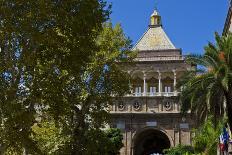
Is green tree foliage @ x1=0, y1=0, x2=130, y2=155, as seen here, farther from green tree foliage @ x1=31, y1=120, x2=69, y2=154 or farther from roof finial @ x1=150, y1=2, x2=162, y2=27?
roof finial @ x1=150, y1=2, x2=162, y2=27

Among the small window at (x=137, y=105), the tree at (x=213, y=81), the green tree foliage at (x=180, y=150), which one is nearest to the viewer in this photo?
the tree at (x=213, y=81)

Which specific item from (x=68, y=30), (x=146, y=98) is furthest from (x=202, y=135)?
(x=68, y=30)

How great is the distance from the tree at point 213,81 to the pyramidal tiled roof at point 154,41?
96.2 ft

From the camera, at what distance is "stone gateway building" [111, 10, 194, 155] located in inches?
1965

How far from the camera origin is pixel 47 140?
28.7 metres

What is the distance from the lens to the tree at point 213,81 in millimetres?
24500

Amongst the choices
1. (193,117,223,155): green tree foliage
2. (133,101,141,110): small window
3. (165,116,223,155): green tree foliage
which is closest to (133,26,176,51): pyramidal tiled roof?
(133,101,141,110): small window

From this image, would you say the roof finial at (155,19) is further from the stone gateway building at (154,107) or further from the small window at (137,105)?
the small window at (137,105)

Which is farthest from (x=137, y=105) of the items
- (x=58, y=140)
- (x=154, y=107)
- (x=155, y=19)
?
(x=58, y=140)

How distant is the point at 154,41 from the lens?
2270 inches

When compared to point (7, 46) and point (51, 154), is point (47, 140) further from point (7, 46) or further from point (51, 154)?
point (7, 46)

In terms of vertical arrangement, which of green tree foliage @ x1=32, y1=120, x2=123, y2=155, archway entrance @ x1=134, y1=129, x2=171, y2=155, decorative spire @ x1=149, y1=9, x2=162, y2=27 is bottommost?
green tree foliage @ x1=32, y1=120, x2=123, y2=155

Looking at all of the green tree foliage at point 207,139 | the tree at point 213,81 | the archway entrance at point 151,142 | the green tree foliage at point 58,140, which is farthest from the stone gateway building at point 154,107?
the tree at point 213,81

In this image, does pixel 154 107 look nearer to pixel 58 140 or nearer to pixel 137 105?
pixel 137 105
